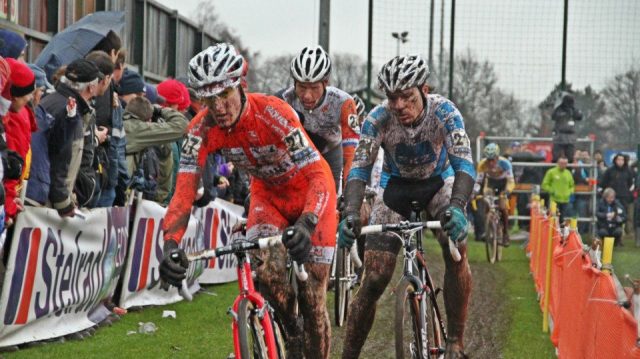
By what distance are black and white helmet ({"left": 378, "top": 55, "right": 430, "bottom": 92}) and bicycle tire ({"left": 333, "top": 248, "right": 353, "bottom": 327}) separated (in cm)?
343

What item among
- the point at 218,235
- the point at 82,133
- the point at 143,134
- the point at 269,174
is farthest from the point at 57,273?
the point at 218,235

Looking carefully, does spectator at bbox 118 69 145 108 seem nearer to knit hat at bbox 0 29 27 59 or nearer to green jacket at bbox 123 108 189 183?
green jacket at bbox 123 108 189 183

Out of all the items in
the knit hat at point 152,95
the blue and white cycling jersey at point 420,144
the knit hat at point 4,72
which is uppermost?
the knit hat at point 152,95

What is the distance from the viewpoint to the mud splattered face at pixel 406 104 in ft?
23.7

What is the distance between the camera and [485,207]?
66.4 feet

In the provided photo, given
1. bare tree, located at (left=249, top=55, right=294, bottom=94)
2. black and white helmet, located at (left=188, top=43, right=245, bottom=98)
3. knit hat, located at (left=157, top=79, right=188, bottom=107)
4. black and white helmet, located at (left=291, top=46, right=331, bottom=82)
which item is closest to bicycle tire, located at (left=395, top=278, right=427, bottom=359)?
black and white helmet, located at (left=188, top=43, right=245, bottom=98)

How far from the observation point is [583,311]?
679cm

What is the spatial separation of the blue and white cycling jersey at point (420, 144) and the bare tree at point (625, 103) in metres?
11.5

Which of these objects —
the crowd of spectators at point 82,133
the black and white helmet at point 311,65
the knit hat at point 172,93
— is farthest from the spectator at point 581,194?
the black and white helmet at point 311,65

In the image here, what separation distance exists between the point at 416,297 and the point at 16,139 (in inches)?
122

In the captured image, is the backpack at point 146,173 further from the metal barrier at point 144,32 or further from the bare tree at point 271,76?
the bare tree at point 271,76

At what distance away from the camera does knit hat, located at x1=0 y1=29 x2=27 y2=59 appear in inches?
316

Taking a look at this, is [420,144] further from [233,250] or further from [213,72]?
[233,250]

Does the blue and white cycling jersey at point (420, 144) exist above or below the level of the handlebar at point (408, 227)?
above
